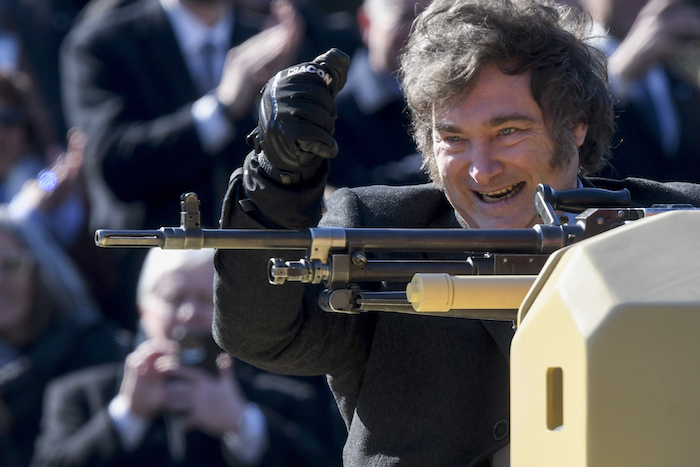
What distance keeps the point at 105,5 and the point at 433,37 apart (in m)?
2.04

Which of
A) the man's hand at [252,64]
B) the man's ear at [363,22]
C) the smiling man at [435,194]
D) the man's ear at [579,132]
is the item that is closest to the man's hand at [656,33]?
the man's ear at [363,22]

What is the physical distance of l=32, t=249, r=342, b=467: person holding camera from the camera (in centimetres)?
338

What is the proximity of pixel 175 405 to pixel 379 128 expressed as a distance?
1.28 m

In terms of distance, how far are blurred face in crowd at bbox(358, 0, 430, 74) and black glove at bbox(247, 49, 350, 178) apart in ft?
7.46

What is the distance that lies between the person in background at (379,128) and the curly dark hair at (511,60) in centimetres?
150

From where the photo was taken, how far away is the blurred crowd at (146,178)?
345cm

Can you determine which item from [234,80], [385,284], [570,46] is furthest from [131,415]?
[570,46]

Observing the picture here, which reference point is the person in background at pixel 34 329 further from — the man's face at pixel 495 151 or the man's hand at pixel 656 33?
the man's hand at pixel 656 33

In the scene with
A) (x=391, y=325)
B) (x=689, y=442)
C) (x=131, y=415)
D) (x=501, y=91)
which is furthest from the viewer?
(x=131, y=415)

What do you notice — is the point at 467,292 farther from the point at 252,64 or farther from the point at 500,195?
the point at 252,64

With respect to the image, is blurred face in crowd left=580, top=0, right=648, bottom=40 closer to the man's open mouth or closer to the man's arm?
the man's open mouth

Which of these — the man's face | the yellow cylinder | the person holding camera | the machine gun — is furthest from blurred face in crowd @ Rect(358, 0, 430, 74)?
the yellow cylinder

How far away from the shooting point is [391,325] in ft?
5.97

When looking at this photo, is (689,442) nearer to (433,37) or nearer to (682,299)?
(682,299)
